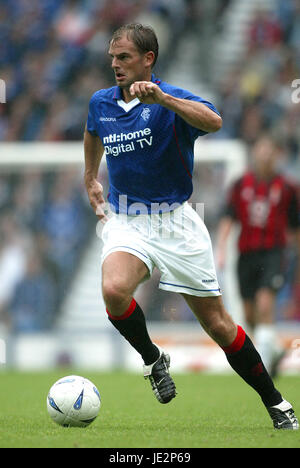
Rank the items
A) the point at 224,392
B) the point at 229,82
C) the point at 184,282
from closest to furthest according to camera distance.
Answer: the point at 184,282, the point at 224,392, the point at 229,82

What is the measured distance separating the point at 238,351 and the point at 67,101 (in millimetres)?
10276

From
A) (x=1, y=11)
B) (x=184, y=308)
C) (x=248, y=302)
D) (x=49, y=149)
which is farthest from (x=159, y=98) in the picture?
(x=1, y=11)

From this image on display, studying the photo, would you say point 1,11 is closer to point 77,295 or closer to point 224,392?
point 77,295

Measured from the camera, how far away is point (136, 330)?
5227 millimetres

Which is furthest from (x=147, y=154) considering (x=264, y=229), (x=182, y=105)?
(x=264, y=229)

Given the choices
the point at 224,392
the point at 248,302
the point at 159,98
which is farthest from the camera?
the point at 248,302

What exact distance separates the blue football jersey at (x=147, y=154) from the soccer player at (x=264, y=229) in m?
3.73

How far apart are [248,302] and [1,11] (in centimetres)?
976

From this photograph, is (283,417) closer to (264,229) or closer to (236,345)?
(236,345)

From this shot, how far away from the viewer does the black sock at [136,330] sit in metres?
5.18

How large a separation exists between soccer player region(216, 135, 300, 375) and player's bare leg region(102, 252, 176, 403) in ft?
12.7

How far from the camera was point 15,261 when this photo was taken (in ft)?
39.5

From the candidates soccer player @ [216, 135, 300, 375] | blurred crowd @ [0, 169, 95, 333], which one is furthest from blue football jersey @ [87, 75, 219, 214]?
blurred crowd @ [0, 169, 95, 333]

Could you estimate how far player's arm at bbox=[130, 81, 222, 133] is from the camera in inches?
185
